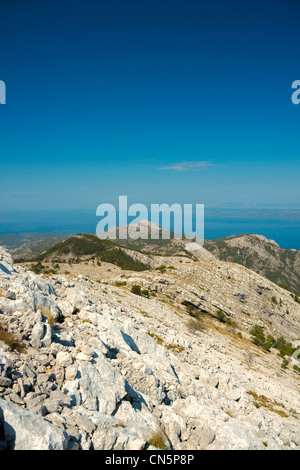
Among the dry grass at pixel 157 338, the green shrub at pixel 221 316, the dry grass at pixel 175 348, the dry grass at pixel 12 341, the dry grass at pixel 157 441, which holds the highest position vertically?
the dry grass at pixel 12 341

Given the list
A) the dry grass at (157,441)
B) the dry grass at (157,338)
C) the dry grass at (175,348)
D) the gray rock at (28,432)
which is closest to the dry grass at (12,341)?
the gray rock at (28,432)

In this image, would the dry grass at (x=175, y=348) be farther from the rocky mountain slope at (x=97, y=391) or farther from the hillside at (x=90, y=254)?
the hillside at (x=90, y=254)

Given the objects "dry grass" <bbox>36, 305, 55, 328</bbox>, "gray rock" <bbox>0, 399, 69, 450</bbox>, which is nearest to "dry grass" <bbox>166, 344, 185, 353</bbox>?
"dry grass" <bbox>36, 305, 55, 328</bbox>

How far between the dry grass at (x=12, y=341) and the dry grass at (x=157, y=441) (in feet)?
17.9

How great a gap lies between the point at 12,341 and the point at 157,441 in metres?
6.17

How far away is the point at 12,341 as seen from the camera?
8.59 metres

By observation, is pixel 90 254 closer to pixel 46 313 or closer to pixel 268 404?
pixel 268 404

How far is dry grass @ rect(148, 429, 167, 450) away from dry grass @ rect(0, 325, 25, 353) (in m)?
5.46

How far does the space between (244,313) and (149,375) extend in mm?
70248

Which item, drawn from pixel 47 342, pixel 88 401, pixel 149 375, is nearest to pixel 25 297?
pixel 47 342

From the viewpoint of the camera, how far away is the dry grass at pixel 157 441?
805 centimetres

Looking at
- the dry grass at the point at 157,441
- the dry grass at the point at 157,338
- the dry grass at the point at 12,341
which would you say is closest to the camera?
the dry grass at the point at 157,441

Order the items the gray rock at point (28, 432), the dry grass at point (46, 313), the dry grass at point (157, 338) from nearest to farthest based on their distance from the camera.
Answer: the gray rock at point (28, 432)
the dry grass at point (46, 313)
the dry grass at point (157, 338)
